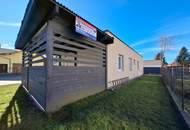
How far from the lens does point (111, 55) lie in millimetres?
8445

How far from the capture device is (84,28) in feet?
14.7

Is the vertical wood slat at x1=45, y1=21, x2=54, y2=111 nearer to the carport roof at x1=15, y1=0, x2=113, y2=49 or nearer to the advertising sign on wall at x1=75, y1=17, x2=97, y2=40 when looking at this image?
the carport roof at x1=15, y1=0, x2=113, y2=49

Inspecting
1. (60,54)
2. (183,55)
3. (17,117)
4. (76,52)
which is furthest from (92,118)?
(183,55)

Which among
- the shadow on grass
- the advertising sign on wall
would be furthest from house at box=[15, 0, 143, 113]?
the shadow on grass

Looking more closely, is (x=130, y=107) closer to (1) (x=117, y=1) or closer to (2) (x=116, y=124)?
(2) (x=116, y=124)

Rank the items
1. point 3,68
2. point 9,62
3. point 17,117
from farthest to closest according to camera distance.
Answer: point 9,62, point 3,68, point 17,117

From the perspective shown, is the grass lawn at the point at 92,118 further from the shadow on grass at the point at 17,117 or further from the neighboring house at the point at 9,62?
the neighboring house at the point at 9,62

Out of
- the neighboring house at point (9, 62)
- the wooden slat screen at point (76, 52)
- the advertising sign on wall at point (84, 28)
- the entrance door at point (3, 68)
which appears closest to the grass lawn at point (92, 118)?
the wooden slat screen at point (76, 52)

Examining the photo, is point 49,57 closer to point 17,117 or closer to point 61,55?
point 61,55

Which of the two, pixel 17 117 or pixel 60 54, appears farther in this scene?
pixel 60 54

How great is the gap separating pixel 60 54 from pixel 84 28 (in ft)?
4.21

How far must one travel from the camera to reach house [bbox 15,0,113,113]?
3559 mm

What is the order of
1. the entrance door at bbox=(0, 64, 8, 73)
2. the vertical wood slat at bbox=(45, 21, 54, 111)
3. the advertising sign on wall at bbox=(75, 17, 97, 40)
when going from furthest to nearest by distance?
the entrance door at bbox=(0, 64, 8, 73), the advertising sign on wall at bbox=(75, 17, 97, 40), the vertical wood slat at bbox=(45, 21, 54, 111)

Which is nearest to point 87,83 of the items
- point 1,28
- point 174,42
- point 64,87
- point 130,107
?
point 64,87
